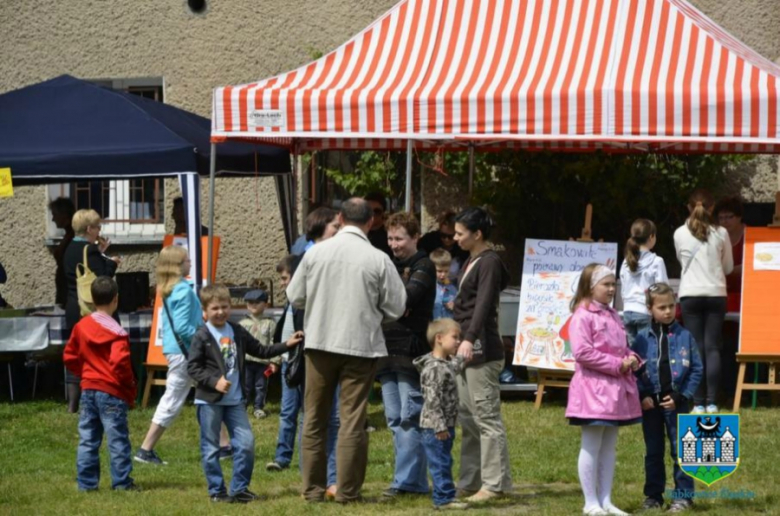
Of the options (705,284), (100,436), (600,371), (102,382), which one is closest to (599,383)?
(600,371)

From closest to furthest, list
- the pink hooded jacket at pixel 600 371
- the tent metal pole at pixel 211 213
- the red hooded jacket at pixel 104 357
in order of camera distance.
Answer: the pink hooded jacket at pixel 600 371
the red hooded jacket at pixel 104 357
the tent metal pole at pixel 211 213

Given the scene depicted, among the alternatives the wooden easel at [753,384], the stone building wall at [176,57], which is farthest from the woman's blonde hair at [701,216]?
the stone building wall at [176,57]

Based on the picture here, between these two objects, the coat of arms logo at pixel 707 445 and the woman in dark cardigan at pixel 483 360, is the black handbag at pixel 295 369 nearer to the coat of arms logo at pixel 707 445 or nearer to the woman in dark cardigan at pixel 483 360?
the woman in dark cardigan at pixel 483 360

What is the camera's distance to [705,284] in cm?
1077

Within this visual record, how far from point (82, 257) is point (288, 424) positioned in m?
3.09

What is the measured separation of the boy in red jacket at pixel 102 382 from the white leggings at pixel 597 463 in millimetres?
2613

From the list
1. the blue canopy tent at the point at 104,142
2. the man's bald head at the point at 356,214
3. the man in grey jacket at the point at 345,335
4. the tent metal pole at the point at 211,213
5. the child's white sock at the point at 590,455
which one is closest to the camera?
the child's white sock at the point at 590,455

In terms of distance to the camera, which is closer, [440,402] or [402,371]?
[440,402]

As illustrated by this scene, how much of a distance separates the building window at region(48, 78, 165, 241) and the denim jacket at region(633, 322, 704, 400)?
963 cm

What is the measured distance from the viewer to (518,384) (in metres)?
11.7

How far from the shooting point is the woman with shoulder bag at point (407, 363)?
25.2 ft

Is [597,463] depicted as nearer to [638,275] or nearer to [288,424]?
[288,424]

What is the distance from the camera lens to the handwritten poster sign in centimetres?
1119

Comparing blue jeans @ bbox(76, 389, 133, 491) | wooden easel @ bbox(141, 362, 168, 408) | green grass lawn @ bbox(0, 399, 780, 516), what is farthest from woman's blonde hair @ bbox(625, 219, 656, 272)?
blue jeans @ bbox(76, 389, 133, 491)
